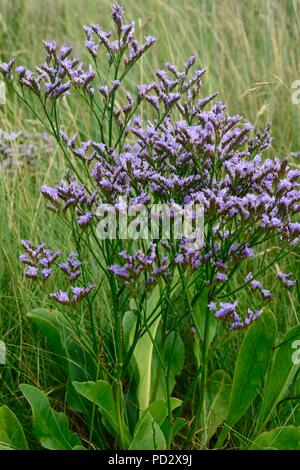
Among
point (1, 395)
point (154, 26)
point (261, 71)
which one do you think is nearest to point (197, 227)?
point (1, 395)

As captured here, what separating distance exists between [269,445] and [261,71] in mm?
3098

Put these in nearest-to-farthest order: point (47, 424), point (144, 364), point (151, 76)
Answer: point (47, 424)
point (144, 364)
point (151, 76)

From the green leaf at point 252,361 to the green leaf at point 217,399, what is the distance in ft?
0.21

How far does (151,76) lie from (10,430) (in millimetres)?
3145

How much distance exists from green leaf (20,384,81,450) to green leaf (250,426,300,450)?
0.58 metres

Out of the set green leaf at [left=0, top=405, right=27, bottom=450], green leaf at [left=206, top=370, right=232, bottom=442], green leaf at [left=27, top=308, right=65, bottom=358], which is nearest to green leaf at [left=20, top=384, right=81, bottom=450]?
green leaf at [left=0, top=405, right=27, bottom=450]

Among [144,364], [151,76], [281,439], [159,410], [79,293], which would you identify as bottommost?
[281,439]

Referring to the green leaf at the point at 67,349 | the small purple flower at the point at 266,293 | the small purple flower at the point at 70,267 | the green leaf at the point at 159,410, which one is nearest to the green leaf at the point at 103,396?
the green leaf at the point at 159,410

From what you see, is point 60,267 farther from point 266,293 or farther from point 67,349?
point 266,293

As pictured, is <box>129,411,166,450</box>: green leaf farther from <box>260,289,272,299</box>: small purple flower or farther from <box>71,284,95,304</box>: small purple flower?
<box>260,289,272,299</box>: small purple flower

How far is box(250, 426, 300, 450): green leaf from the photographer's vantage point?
237 cm

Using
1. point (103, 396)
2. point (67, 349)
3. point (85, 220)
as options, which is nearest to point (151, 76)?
point (67, 349)

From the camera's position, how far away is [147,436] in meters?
2.28

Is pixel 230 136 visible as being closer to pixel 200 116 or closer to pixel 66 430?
pixel 200 116
